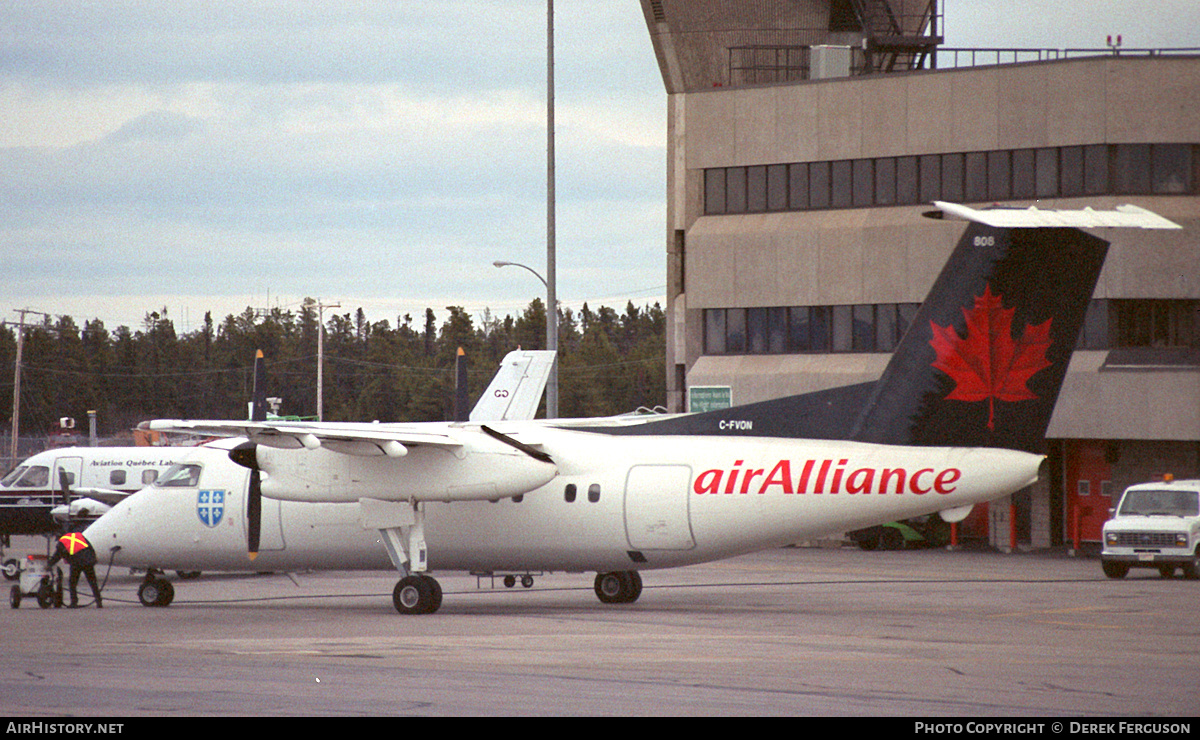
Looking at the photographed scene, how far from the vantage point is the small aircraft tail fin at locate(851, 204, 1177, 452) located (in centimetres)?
2048

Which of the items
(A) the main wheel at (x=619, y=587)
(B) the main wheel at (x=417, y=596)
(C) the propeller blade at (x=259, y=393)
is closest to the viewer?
(B) the main wheel at (x=417, y=596)

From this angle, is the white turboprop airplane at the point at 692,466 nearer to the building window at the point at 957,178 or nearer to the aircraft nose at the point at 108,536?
the aircraft nose at the point at 108,536

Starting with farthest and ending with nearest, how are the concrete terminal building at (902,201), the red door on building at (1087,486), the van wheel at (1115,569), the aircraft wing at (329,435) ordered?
1. the red door on building at (1087,486)
2. the concrete terminal building at (902,201)
3. the van wheel at (1115,569)
4. the aircraft wing at (329,435)

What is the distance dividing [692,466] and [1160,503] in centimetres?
1449

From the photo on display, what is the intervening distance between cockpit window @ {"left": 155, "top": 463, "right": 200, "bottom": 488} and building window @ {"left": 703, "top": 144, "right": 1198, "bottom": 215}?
2435 cm

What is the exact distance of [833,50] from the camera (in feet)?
150

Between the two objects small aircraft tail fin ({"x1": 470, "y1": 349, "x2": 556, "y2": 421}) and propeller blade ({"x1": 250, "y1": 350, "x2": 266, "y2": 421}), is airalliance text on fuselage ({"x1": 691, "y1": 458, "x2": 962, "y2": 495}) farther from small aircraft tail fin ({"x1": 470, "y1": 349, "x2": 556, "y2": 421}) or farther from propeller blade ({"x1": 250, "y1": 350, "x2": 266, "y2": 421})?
small aircraft tail fin ({"x1": 470, "y1": 349, "x2": 556, "y2": 421})

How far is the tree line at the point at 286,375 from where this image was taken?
126000 mm

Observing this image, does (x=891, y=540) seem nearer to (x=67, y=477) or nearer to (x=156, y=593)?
(x=67, y=477)

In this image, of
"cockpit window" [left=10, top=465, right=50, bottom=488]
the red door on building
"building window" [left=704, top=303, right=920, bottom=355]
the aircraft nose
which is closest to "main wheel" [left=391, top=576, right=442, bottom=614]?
the aircraft nose

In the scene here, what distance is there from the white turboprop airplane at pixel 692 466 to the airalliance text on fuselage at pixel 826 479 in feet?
0.08

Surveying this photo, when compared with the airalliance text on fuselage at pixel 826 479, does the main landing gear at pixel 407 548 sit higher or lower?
lower

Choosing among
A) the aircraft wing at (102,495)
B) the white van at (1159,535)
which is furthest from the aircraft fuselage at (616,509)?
the white van at (1159,535)
